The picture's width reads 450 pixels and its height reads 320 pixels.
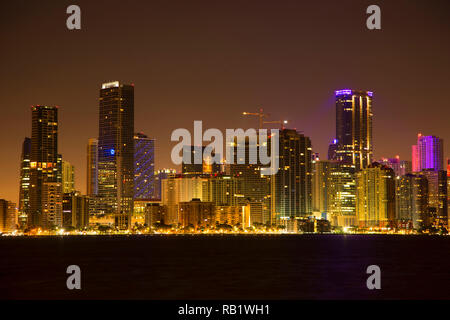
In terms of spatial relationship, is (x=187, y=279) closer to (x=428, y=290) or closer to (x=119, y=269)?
(x=119, y=269)

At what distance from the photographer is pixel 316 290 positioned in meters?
87.2
